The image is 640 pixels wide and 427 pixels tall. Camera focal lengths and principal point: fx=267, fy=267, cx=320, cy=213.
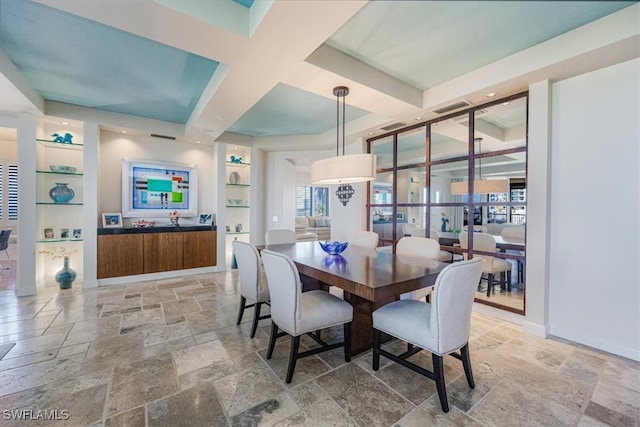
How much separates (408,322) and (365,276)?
401 millimetres

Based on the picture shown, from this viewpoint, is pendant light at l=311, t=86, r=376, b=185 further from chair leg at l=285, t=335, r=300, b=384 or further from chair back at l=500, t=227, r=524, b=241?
chair back at l=500, t=227, r=524, b=241

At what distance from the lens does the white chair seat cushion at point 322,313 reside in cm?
187

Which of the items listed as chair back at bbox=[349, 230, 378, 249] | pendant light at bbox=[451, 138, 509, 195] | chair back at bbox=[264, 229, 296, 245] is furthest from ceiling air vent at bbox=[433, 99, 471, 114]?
chair back at bbox=[264, 229, 296, 245]

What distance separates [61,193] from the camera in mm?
3926

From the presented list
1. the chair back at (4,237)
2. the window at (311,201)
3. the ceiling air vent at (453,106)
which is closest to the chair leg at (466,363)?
the ceiling air vent at (453,106)

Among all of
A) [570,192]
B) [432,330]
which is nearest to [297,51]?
[432,330]

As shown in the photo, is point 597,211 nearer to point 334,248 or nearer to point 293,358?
point 334,248

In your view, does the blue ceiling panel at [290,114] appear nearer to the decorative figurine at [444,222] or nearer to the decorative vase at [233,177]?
the decorative vase at [233,177]

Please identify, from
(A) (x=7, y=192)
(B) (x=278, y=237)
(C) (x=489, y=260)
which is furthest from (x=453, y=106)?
(A) (x=7, y=192)

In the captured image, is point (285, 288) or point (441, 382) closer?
point (441, 382)

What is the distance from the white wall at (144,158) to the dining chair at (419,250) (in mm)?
3724

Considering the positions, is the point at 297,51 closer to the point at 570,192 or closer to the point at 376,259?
the point at 376,259

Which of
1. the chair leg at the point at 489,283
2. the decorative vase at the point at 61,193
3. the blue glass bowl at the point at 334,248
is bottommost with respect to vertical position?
the chair leg at the point at 489,283

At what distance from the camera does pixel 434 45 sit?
2.20 meters
